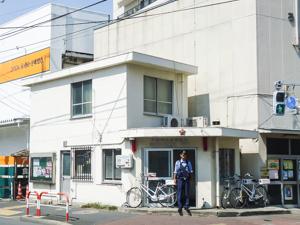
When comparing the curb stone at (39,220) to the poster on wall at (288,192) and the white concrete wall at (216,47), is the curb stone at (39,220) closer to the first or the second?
the white concrete wall at (216,47)

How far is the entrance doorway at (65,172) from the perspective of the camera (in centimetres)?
2252

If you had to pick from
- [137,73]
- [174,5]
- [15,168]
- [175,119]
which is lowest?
[15,168]

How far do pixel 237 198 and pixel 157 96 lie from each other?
5.39 metres

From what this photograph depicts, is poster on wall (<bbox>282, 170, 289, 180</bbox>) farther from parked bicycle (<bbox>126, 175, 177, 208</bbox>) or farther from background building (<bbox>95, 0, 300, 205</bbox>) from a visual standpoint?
parked bicycle (<bbox>126, 175, 177, 208</bbox>)

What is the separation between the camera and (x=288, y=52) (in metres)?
22.7

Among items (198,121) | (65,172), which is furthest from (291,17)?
(65,172)

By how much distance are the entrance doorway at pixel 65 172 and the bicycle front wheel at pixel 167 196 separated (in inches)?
192

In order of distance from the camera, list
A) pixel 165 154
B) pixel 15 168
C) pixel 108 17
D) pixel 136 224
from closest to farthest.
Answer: pixel 136 224 < pixel 165 154 < pixel 15 168 < pixel 108 17

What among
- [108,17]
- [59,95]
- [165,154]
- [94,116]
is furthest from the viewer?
[108,17]

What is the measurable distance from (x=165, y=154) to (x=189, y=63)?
6.32m

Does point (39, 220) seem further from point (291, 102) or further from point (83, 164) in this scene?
point (291, 102)

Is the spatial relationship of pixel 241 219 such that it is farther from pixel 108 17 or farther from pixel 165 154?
pixel 108 17

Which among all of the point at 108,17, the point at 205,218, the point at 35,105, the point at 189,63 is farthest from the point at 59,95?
the point at 108,17

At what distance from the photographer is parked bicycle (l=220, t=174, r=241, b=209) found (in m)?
19.4
